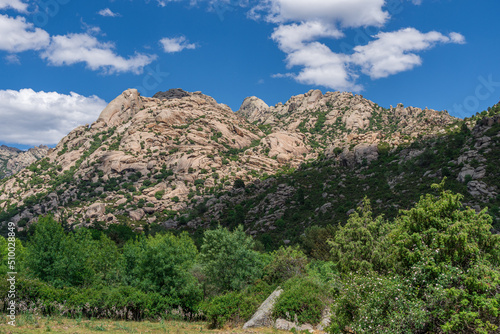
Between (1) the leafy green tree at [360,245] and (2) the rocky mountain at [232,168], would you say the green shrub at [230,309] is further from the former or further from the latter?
(2) the rocky mountain at [232,168]

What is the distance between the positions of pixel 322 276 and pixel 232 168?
293 feet

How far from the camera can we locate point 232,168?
12638cm

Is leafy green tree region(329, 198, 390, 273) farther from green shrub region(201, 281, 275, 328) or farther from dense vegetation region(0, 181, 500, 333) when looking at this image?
green shrub region(201, 281, 275, 328)

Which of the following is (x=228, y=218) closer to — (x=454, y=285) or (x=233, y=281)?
(x=233, y=281)

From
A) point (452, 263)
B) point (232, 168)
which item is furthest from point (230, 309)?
point (232, 168)

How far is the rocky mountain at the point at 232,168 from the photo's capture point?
242 feet

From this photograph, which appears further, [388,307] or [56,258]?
[56,258]

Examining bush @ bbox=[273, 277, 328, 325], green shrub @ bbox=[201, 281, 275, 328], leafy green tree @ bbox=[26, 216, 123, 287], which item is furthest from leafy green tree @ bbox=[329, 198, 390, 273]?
leafy green tree @ bbox=[26, 216, 123, 287]

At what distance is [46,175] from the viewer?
5246 inches

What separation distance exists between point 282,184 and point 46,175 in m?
102

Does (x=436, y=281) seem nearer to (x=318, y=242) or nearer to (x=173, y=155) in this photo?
(x=318, y=242)

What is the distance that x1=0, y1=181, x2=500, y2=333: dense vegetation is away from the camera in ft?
44.5

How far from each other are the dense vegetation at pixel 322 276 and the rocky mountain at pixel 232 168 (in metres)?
27.0

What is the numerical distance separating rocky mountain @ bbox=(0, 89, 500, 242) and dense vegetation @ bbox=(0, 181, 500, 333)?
27.0m
